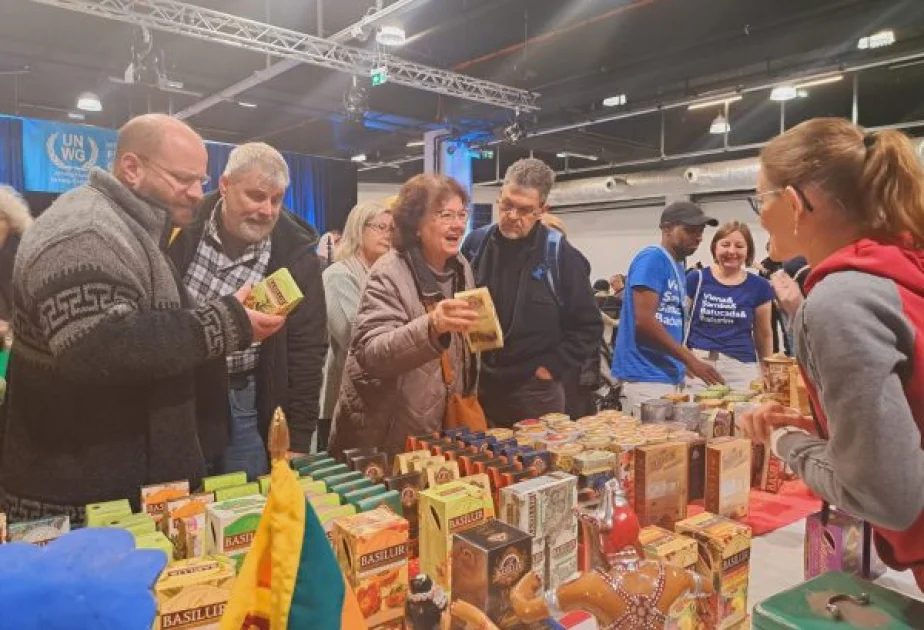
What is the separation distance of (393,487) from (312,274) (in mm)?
978

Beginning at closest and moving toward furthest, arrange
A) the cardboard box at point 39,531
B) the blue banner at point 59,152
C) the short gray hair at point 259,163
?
the cardboard box at point 39,531 < the short gray hair at point 259,163 < the blue banner at point 59,152

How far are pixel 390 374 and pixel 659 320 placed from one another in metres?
1.51

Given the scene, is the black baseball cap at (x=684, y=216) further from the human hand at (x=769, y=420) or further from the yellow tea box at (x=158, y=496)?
the yellow tea box at (x=158, y=496)

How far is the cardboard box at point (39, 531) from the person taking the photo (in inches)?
43.0

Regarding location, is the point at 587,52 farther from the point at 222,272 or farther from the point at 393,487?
the point at 393,487

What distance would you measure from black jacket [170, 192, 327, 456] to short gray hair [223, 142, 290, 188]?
139 mm

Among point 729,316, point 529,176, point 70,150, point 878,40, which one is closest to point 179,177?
point 529,176

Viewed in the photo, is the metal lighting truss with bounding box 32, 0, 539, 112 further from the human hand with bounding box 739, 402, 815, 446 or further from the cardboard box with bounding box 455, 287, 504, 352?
the human hand with bounding box 739, 402, 815, 446

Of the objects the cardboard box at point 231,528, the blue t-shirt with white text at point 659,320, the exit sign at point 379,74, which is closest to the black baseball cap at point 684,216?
the blue t-shirt with white text at point 659,320

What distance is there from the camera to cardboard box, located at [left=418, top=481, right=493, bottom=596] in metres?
1.22

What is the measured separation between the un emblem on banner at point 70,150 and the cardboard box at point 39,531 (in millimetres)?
9383

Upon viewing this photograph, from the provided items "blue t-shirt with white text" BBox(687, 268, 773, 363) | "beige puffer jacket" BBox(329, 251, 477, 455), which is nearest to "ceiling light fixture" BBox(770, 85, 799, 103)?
"blue t-shirt with white text" BBox(687, 268, 773, 363)

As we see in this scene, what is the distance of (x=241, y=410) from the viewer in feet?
6.54

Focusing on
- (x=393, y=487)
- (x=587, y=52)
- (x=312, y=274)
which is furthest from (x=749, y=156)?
(x=393, y=487)
